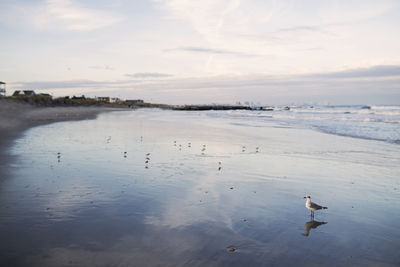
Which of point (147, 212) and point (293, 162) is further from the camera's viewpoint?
point (293, 162)

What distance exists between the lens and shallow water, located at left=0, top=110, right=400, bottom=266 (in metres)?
5.69

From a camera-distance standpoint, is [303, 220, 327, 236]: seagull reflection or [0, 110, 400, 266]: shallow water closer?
[0, 110, 400, 266]: shallow water

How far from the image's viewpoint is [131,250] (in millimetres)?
5785

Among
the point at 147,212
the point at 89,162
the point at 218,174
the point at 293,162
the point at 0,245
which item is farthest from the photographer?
the point at 293,162

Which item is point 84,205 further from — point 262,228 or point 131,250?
point 262,228

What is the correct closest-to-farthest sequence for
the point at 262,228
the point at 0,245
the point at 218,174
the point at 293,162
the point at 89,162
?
the point at 0,245, the point at 262,228, the point at 218,174, the point at 89,162, the point at 293,162

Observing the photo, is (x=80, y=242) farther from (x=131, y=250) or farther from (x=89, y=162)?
(x=89, y=162)

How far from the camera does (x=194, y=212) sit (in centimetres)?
795

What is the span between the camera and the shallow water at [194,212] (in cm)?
569

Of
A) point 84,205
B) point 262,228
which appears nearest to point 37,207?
point 84,205

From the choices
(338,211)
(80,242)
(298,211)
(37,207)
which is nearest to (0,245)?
(80,242)

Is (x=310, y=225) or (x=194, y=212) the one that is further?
(x=194, y=212)

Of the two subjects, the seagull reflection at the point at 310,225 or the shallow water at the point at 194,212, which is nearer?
the shallow water at the point at 194,212

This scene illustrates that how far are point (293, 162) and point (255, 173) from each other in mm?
3315
